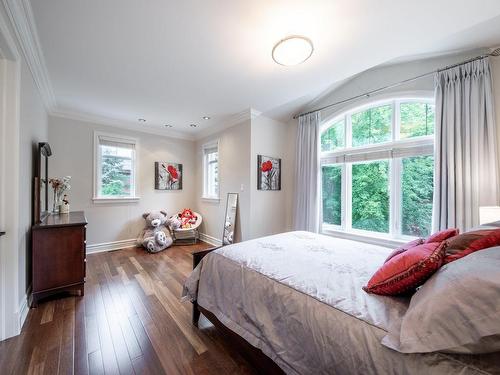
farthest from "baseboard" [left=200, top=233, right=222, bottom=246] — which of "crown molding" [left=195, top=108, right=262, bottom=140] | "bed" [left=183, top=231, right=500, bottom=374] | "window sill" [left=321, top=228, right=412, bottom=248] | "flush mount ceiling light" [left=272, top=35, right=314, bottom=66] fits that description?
"flush mount ceiling light" [left=272, top=35, right=314, bottom=66]

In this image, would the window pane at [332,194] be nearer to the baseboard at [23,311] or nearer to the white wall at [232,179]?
the white wall at [232,179]

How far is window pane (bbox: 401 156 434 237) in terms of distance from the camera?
2695 mm

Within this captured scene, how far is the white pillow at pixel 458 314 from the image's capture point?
66 centimetres

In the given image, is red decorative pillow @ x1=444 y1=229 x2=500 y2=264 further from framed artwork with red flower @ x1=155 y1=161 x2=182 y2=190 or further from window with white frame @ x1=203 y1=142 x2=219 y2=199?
framed artwork with red flower @ x1=155 y1=161 x2=182 y2=190

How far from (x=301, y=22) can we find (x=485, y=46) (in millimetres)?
2146

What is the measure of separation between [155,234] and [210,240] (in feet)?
3.65

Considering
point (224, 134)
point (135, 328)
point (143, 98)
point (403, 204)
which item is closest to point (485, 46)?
point (403, 204)

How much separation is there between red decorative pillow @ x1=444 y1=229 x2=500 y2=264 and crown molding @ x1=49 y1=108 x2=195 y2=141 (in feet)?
15.9

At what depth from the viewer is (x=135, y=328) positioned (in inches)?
70.7

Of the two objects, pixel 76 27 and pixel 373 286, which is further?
pixel 76 27

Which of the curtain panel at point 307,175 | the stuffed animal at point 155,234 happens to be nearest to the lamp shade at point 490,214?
the curtain panel at point 307,175

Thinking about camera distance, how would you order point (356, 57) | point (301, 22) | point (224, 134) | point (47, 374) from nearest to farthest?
point (47, 374) → point (301, 22) → point (356, 57) → point (224, 134)

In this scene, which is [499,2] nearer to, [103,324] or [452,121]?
[452,121]

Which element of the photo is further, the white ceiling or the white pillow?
the white ceiling
